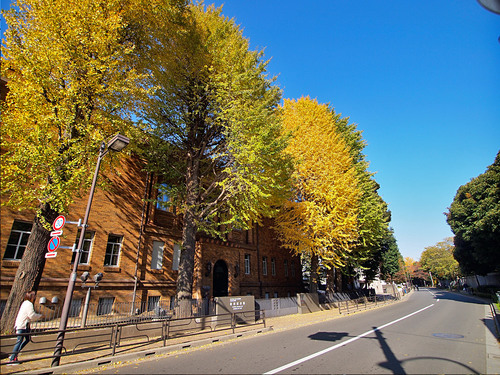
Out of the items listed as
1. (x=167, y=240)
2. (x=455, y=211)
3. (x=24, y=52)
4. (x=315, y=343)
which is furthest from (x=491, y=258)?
(x=24, y=52)

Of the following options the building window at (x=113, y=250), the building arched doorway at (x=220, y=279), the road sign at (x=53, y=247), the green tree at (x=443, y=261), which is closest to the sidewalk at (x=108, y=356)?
the road sign at (x=53, y=247)

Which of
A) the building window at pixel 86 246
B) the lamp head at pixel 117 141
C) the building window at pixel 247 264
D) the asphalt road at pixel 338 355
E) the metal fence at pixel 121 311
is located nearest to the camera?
the asphalt road at pixel 338 355

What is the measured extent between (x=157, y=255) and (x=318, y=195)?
41.3 feet

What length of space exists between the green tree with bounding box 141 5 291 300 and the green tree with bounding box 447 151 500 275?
22.5 m

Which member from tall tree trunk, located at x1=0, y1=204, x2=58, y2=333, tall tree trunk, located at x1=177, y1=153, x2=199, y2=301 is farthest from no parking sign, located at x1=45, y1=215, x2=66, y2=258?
tall tree trunk, located at x1=177, y1=153, x2=199, y2=301

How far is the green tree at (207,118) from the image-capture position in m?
11.9

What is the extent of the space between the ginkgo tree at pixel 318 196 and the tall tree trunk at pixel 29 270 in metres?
14.3

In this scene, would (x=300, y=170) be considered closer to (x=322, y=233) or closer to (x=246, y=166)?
(x=322, y=233)

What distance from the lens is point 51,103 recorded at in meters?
8.78

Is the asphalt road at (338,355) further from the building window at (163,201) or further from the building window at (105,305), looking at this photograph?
the building window at (163,201)

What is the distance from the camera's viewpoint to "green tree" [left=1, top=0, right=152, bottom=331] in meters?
7.98

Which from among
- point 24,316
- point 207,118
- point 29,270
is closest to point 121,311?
point 29,270

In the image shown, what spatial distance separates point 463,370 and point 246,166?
9.62 meters

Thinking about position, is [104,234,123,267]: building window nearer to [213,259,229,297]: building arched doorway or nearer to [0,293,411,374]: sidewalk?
[0,293,411,374]: sidewalk
